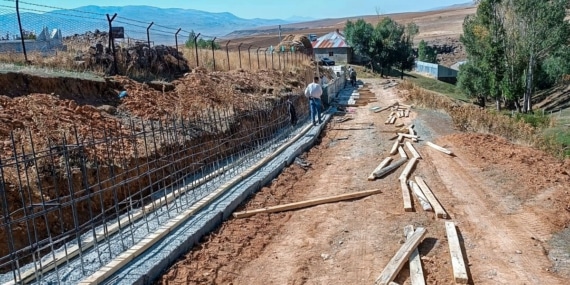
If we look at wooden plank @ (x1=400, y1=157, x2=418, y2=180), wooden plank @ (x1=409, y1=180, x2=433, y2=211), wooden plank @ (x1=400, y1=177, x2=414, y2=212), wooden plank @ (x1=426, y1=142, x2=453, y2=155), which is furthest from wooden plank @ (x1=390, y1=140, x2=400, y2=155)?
wooden plank @ (x1=409, y1=180, x2=433, y2=211)

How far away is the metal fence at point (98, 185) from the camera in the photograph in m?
5.00

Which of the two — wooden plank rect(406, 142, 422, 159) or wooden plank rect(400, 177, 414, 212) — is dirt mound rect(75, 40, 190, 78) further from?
wooden plank rect(400, 177, 414, 212)

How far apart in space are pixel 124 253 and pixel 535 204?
577 centimetres

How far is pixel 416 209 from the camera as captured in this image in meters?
6.94

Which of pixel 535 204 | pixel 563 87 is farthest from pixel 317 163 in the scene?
pixel 563 87

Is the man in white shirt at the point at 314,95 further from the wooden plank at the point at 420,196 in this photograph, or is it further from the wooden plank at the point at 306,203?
the wooden plank at the point at 306,203

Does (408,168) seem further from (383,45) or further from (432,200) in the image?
(383,45)

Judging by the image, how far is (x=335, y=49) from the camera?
54.4 m

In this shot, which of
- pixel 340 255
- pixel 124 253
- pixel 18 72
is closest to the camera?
pixel 124 253

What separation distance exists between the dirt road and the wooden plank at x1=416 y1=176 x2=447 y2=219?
149 millimetres

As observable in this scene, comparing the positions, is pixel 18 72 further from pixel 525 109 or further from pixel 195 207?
pixel 525 109

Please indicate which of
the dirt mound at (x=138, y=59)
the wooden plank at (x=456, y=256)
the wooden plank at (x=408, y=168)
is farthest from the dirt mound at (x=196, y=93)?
the wooden plank at (x=456, y=256)

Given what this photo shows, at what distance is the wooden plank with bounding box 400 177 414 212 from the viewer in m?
6.89

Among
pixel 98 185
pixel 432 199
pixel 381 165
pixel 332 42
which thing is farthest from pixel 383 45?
pixel 98 185
